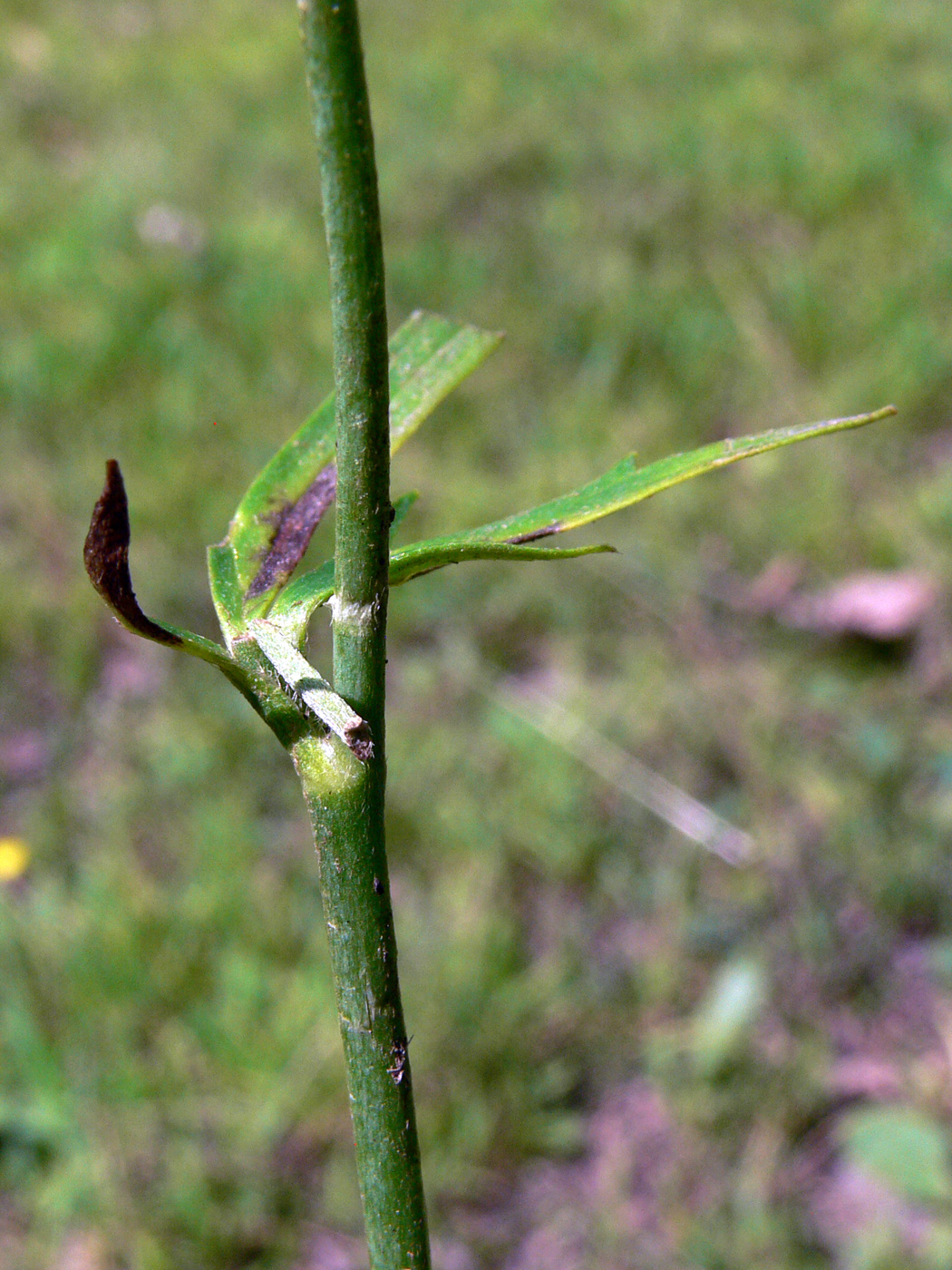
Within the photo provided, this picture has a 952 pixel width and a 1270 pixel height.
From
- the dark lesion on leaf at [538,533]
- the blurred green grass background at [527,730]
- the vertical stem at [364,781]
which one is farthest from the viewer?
the blurred green grass background at [527,730]

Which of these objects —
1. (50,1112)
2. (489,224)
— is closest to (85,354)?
(489,224)

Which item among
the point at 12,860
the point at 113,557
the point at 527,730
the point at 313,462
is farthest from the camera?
the point at 527,730

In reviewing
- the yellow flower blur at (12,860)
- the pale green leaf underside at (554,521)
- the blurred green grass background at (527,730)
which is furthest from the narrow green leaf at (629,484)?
the yellow flower blur at (12,860)

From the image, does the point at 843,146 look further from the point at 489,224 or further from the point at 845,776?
the point at 845,776

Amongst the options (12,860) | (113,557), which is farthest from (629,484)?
(12,860)

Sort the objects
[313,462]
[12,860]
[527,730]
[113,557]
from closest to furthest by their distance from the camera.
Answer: [113,557] < [313,462] < [12,860] < [527,730]

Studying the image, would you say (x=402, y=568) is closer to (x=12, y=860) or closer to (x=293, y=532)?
(x=293, y=532)

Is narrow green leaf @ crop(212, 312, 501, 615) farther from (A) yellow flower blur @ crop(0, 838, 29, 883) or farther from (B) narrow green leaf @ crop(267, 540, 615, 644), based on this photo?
(A) yellow flower blur @ crop(0, 838, 29, 883)

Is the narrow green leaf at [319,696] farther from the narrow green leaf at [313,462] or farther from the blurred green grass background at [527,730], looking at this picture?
the blurred green grass background at [527,730]
